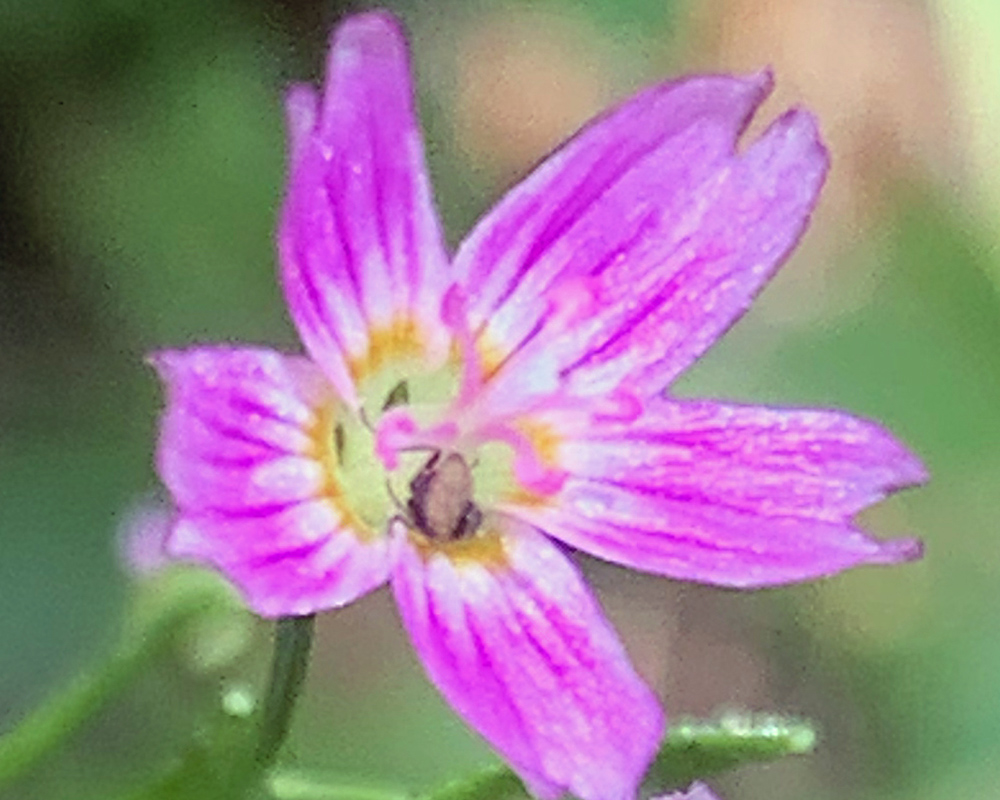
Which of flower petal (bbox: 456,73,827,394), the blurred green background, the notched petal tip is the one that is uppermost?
the notched petal tip

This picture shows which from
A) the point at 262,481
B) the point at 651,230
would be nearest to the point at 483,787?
the point at 262,481

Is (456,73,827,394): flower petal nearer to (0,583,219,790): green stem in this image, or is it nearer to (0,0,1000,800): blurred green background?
(0,583,219,790): green stem

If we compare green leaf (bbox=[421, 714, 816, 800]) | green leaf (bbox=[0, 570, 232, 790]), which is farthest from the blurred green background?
green leaf (bbox=[421, 714, 816, 800])

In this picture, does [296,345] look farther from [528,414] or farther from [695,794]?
[695,794]

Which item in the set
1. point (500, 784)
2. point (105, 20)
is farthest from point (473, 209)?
point (500, 784)

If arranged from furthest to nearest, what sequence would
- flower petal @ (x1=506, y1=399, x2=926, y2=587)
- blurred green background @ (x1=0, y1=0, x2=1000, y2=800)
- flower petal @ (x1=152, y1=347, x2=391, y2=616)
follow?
1. blurred green background @ (x1=0, y1=0, x2=1000, y2=800)
2. flower petal @ (x1=506, y1=399, x2=926, y2=587)
3. flower petal @ (x1=152, y1=347, x2=391, y2=616)
